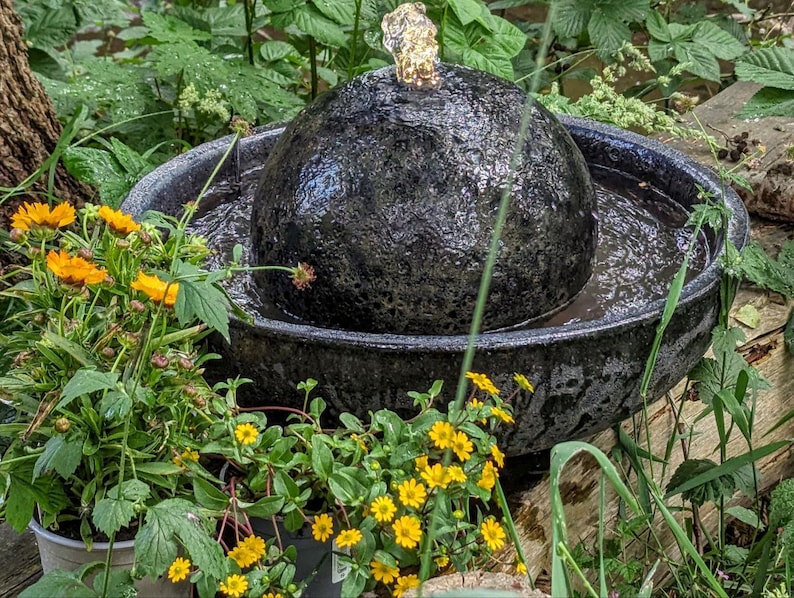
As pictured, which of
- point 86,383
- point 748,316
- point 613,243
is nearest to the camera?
point 86,383

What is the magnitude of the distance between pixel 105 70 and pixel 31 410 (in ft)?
6.72

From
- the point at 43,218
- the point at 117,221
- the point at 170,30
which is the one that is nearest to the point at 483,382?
the point at 117,221

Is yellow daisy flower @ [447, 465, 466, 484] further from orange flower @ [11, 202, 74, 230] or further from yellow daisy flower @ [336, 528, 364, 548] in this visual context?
orange flower @ [11, 202, 74, 230]

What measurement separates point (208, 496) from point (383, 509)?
31 centimetres

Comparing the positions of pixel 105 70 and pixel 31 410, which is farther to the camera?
pixel 105 70

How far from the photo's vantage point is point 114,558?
163cm

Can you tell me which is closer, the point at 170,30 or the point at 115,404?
the point at 115,404

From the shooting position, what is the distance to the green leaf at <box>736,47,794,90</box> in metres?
2.52

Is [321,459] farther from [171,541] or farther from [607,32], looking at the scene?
[607,32]

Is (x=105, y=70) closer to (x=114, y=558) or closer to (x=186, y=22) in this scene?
(x=186, y=22)

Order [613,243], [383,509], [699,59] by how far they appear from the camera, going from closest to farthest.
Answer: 1. [383,509]
2. [613,243]
3. [699,59]

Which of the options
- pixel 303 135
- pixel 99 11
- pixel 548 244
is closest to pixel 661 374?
pixel 548 244

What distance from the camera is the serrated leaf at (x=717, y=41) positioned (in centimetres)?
389

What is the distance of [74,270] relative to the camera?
4.92 feet
